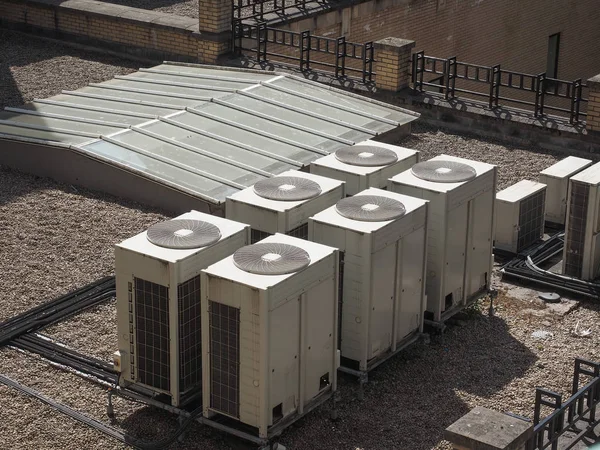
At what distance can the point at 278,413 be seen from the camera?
10.1 m

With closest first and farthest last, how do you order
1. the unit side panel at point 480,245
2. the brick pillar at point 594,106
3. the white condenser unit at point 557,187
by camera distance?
the unit side panel at point 480,245 → the white condenser unit at point 557,187 → the brick pillar at point 594,106

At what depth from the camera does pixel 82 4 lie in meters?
22.8

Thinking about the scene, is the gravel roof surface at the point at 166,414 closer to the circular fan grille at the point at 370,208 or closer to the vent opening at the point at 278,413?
the vent opening at the point at 278,413

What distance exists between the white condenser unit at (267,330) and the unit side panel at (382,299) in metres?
0.59

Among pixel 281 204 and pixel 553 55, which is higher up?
pixel 281 204

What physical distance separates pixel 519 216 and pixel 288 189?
3.57m

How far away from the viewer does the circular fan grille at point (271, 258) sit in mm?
9805

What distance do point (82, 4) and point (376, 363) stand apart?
1365cm

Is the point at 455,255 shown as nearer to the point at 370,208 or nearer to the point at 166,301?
the point at 370,208

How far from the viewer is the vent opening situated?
1007 centimetres

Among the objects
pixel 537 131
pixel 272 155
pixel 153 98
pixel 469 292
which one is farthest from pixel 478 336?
pixel 153 98

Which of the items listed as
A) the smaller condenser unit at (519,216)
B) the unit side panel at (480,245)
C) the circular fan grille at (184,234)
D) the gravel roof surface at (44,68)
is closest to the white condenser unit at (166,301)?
the circular fan grille at (184,234)

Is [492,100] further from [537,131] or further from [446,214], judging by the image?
[446,214]

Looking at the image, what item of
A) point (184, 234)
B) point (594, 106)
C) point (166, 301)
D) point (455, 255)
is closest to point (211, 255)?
point (184, 234)
